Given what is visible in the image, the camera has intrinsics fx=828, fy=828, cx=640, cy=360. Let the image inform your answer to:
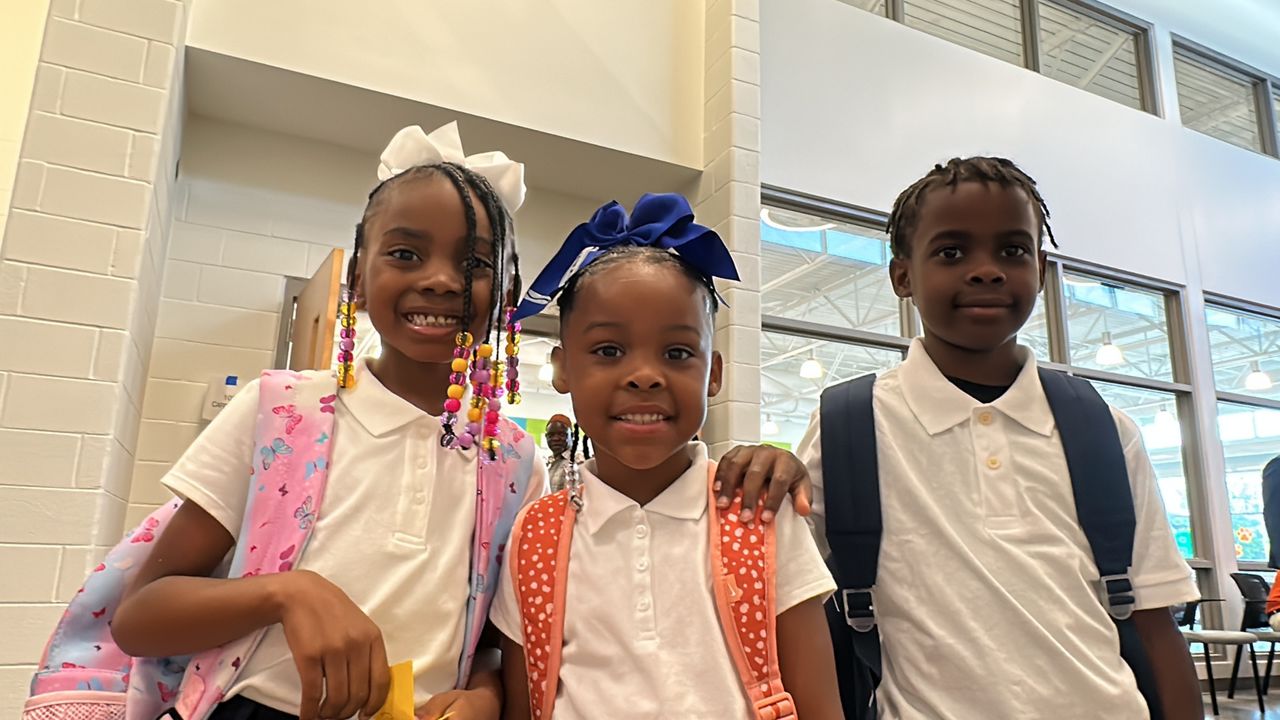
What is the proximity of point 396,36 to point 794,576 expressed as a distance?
115 inches

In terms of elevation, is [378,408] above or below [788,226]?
below

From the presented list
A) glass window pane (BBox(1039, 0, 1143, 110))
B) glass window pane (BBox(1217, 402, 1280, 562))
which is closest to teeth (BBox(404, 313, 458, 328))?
glass window pane (BBox(1039, 0, 1143, 110))

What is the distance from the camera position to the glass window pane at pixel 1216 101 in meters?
6.43

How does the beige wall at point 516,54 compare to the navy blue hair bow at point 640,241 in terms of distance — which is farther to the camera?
the beige wall at point 516,54

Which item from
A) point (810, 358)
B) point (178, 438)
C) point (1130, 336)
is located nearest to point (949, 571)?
point (178, 438)

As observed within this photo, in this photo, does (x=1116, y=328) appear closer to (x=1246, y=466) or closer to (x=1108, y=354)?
(x=1108, y=354)

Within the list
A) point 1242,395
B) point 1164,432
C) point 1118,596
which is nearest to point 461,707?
point 1118,596

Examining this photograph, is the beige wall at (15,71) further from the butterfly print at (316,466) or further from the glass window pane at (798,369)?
the glass window pane at (798,369)

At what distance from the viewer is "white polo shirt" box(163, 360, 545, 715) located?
95 centimetres

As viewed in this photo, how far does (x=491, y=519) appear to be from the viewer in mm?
1068

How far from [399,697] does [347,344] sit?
19.4 inches

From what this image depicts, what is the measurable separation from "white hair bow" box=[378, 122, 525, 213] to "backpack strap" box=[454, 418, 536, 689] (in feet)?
1.14

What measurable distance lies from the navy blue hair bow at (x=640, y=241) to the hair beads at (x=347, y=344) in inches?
9.0

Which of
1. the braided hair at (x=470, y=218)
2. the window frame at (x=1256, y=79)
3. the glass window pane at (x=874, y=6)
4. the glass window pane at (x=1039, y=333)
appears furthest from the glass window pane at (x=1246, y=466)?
the braided hair at (x=470, y=218)
